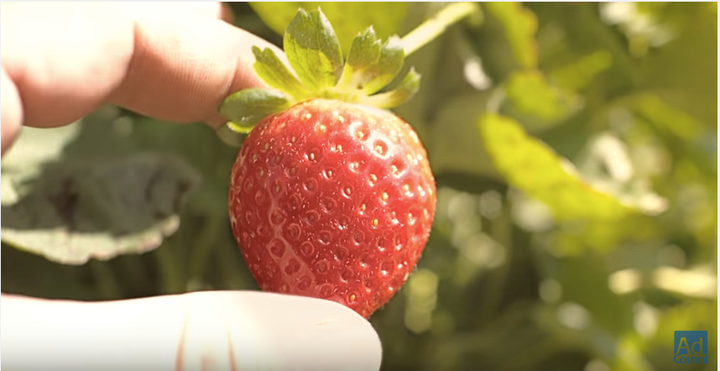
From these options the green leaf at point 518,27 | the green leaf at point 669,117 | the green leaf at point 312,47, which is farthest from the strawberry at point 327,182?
the green leaf at point 669,117

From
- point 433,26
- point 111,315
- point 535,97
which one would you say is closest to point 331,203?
point 111,315

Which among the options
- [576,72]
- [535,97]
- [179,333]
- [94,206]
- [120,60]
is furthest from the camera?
[576,72]

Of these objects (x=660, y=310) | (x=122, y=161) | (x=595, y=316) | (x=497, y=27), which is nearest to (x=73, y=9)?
(x=122, y=161)

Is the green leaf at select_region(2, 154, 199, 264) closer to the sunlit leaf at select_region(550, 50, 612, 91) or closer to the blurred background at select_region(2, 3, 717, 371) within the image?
the blurred background at select_region(2, 3, 717, 371)

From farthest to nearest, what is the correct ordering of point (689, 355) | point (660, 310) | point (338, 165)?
point (660, 310), point (689, 355), point (338, 165)

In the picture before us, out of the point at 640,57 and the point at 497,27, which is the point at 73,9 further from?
the point at 640,57

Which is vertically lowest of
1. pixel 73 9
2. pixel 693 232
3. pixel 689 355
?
pixel 689 355

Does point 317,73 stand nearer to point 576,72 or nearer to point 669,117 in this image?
point 576,72

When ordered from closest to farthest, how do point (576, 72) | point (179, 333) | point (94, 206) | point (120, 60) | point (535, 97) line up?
point (179, 333) → point (120, 60) → point (94, 206) → point (535, 97) → point (576, 72)
